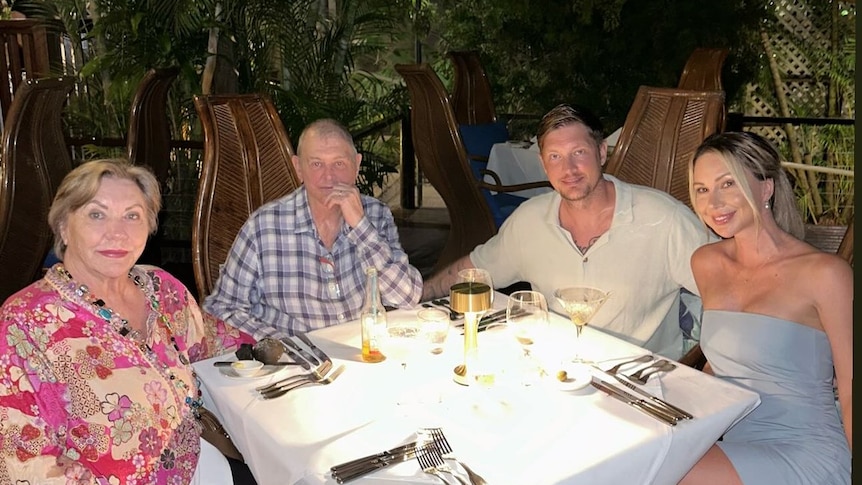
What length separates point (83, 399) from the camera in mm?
1878

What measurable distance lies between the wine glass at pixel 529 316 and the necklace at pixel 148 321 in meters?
0.82

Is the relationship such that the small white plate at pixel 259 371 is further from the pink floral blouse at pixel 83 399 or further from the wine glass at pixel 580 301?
the wine glass at pixel 580 301

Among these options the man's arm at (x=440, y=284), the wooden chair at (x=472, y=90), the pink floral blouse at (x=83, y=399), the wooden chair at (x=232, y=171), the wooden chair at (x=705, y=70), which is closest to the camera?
the pink floral blouse at (x=83, y=399)

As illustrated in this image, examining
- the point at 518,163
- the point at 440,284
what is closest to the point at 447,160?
the point at 518,163

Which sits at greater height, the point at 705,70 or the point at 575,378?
the point at 705,70

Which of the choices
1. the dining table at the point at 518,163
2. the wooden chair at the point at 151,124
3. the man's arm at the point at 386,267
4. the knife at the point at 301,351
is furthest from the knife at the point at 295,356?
the dining table at the point at 518,163

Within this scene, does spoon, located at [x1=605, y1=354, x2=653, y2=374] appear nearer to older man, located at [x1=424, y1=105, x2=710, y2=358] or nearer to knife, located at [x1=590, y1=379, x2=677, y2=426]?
knife, located at [x1=590, y1=379, x2=677, y2=426]

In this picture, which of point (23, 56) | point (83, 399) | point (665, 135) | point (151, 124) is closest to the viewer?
point (83, 399)

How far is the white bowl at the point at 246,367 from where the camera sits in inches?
Result: 84.6

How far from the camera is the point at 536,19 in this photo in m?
8.66

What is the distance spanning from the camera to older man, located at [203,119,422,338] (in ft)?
9.21

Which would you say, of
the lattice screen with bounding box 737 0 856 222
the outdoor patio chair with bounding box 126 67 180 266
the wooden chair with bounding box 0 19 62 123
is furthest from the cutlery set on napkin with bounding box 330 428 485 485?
the lattice screen with bounding box 737 0 856 222

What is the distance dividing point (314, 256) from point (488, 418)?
114 centimetres

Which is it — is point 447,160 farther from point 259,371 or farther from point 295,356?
point 259,371
